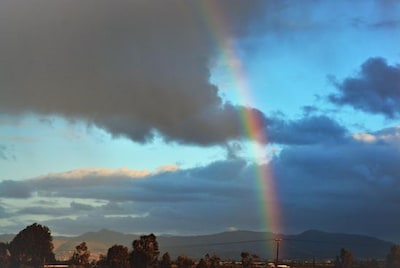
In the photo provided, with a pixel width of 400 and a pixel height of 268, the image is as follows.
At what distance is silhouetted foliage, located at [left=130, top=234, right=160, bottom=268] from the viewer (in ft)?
610

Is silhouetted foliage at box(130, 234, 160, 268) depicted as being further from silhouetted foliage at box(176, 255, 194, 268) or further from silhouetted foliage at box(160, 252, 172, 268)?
silhouetted foliage at box(176, 255, 194, 268)

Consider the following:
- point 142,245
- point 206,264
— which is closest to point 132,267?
point 142,245

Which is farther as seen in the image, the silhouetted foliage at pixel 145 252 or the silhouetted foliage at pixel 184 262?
the silhouetted foliage at pixel 184 262

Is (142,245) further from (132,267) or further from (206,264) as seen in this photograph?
(206,264)

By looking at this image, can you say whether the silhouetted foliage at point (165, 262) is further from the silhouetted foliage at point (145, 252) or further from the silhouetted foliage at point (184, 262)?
the silhouetted foliage at point (184, 262)

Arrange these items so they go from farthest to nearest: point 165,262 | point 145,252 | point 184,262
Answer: point 184,262, point 165,262, point 145,252

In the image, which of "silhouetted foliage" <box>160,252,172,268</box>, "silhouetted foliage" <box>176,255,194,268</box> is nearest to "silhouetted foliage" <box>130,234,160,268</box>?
"silhouetted foliage" <box>160,252,172,268</box>

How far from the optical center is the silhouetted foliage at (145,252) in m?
186

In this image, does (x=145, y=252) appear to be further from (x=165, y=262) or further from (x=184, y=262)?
(x=184, y=262)

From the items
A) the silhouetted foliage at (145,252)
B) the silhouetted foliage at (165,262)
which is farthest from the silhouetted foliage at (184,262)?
the silhouetted foliage at (145,252)

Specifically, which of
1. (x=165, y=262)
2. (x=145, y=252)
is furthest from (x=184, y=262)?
(x=145, y=252)

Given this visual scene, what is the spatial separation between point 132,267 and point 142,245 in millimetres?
7101

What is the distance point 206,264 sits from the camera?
634ft

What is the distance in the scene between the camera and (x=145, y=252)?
18675 cm
